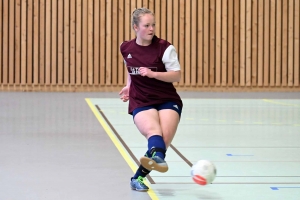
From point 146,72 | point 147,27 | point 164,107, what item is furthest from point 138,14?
point 164,107

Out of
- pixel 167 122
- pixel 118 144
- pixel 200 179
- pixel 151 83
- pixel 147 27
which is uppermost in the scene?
pixel 147 27

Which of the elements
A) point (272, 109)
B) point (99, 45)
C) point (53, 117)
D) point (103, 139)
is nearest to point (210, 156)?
point (103, 139)

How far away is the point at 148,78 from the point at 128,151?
2.10 m

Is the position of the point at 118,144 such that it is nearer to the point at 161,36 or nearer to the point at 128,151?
the point at 128,151

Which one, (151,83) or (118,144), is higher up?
(151,83)

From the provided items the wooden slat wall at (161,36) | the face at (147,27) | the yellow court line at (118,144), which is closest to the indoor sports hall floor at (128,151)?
the yellow court line at (118,144)

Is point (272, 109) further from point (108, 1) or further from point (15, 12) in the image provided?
point (15, 12)

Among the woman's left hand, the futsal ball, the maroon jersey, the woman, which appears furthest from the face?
the futsal ball

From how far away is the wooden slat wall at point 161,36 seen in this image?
15.0 metres

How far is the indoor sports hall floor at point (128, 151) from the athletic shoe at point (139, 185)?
0.15 feet

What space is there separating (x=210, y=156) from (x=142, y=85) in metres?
1.98

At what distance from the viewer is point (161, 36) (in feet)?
50.3

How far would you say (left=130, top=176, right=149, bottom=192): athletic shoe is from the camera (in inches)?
192

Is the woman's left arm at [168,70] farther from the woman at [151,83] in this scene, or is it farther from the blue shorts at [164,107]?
the blue shorts at [164,107]
